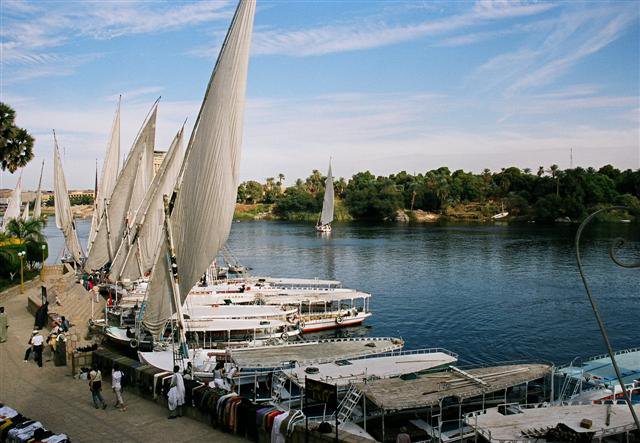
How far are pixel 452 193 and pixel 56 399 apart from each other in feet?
513

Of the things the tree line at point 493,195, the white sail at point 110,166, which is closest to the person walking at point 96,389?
the white sail at point 110,166

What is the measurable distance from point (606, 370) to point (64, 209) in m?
49.2

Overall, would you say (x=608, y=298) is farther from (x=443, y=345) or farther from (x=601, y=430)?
(x=601, y=430)

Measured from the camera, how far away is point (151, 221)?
3738 centimetres

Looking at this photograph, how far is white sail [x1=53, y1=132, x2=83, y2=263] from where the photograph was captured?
53.8 m

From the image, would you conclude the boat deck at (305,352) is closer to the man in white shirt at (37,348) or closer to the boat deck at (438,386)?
the boat deck at (438,386)

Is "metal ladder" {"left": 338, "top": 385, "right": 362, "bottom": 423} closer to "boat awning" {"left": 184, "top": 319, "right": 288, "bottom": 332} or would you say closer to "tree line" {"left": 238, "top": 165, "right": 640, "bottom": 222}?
"boat awning" {"left": 184, "top": 319, "right": 288, "bottom": 332}

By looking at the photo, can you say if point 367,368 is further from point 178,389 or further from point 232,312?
point 232,312

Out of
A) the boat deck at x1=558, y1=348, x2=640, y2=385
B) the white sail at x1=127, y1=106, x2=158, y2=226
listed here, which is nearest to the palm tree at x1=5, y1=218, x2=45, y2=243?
the white sail at x1=127, y1=106, x2=158, y2=226

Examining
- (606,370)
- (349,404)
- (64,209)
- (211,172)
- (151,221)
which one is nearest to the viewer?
(349,404)

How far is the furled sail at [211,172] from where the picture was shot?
1945 centimetres

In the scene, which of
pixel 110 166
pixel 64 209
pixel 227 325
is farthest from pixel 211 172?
pixel 64 209

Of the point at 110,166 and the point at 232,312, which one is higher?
the point at 110,166

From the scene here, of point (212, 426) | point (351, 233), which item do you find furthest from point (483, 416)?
point (351, 233)
